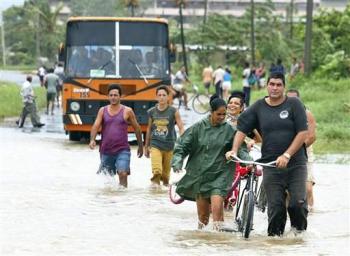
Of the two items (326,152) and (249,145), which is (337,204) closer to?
(249,145)

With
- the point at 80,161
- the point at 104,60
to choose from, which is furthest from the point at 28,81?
the point at 80,161

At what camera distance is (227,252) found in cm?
1005

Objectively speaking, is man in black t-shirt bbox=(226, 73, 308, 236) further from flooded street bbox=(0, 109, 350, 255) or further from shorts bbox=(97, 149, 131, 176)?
shorts bbox=(97, 149, 131, 176)

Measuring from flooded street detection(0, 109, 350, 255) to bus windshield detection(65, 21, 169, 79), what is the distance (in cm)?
344

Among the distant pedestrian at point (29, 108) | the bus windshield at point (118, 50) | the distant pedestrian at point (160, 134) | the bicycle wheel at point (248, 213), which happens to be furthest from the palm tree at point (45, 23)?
the bicycle wheel at point (248, 213)

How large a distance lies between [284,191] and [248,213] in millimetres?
452

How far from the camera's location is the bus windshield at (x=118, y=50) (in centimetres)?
2373

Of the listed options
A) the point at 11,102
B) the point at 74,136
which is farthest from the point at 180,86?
the point at 74,136

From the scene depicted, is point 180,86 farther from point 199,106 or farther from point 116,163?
point 116,163

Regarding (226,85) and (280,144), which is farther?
(226,85)

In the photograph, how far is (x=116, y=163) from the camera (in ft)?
49.6

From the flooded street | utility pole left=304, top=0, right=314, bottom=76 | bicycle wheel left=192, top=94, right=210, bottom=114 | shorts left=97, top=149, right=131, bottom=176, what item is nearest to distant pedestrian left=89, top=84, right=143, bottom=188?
shorts left=97, top=149, right=131, bottom=176

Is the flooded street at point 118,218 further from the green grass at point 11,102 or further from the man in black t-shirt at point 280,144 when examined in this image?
the green grass at point 11,102

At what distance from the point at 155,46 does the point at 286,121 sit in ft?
45.1
